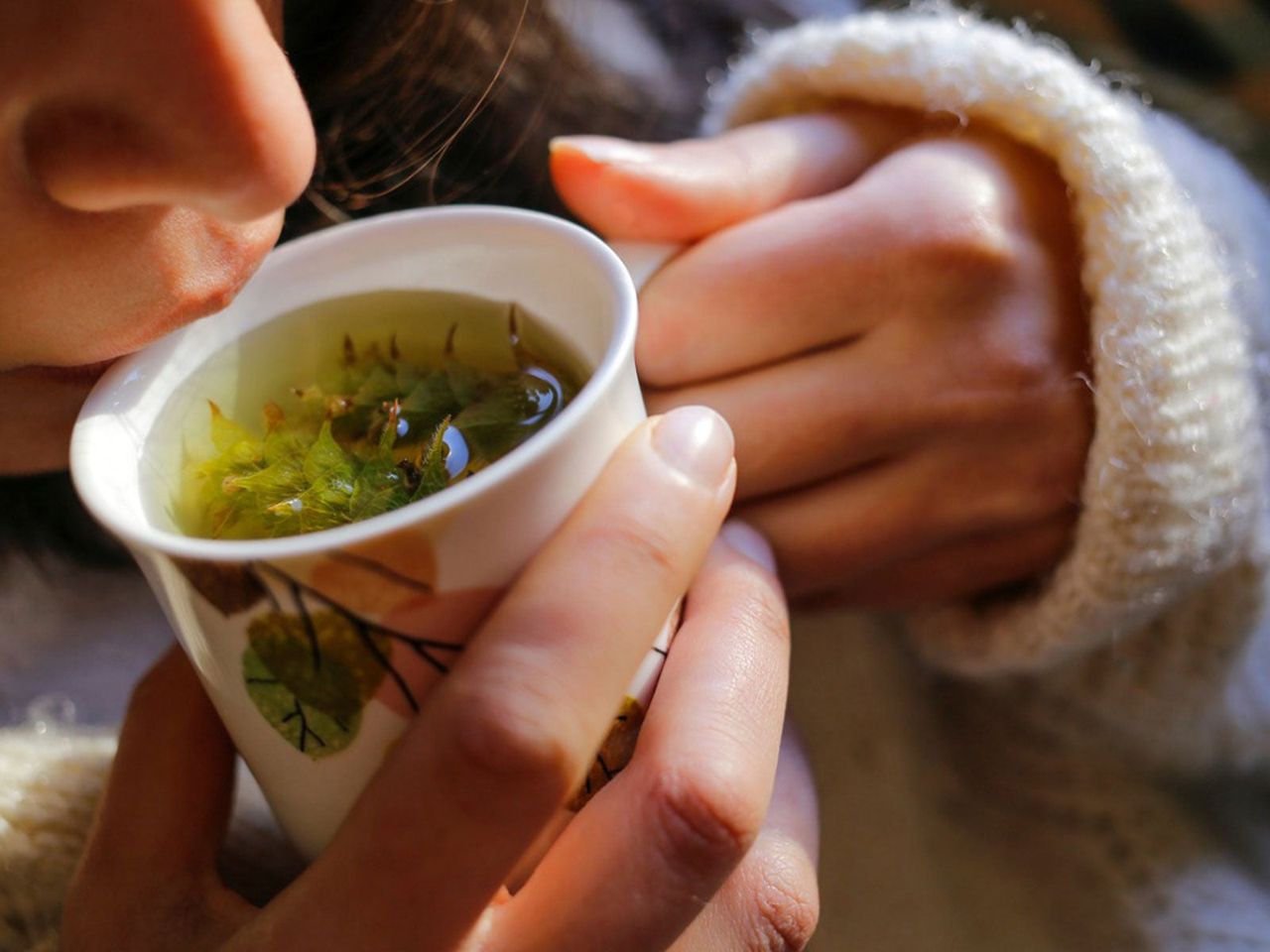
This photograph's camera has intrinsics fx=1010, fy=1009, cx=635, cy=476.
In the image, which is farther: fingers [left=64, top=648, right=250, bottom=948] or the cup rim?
fingers [left=64, top=648, right=250, bottom=948]

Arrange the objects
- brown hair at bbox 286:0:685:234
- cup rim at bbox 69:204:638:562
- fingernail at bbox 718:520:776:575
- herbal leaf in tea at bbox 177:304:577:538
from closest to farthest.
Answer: cup rim at bbox 69:204:638:562 → herbal leaf in tea at bbox 177:304:577:538 → fingernail at bbox 718:520:776:575 → brown hair at bbox 286:0:685:234

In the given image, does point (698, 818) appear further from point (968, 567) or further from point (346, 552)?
point (968, 567)

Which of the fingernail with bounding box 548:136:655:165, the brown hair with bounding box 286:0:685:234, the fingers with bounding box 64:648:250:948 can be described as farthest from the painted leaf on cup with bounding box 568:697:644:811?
the brown hair with bounding box 286:0:685:234

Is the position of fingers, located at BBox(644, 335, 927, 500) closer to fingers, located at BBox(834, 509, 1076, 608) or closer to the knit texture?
fingers, located at BBox(834, 509, 1076, 608)

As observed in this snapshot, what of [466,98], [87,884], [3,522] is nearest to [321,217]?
[466,98]

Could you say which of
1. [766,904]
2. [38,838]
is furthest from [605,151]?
[38,838]
